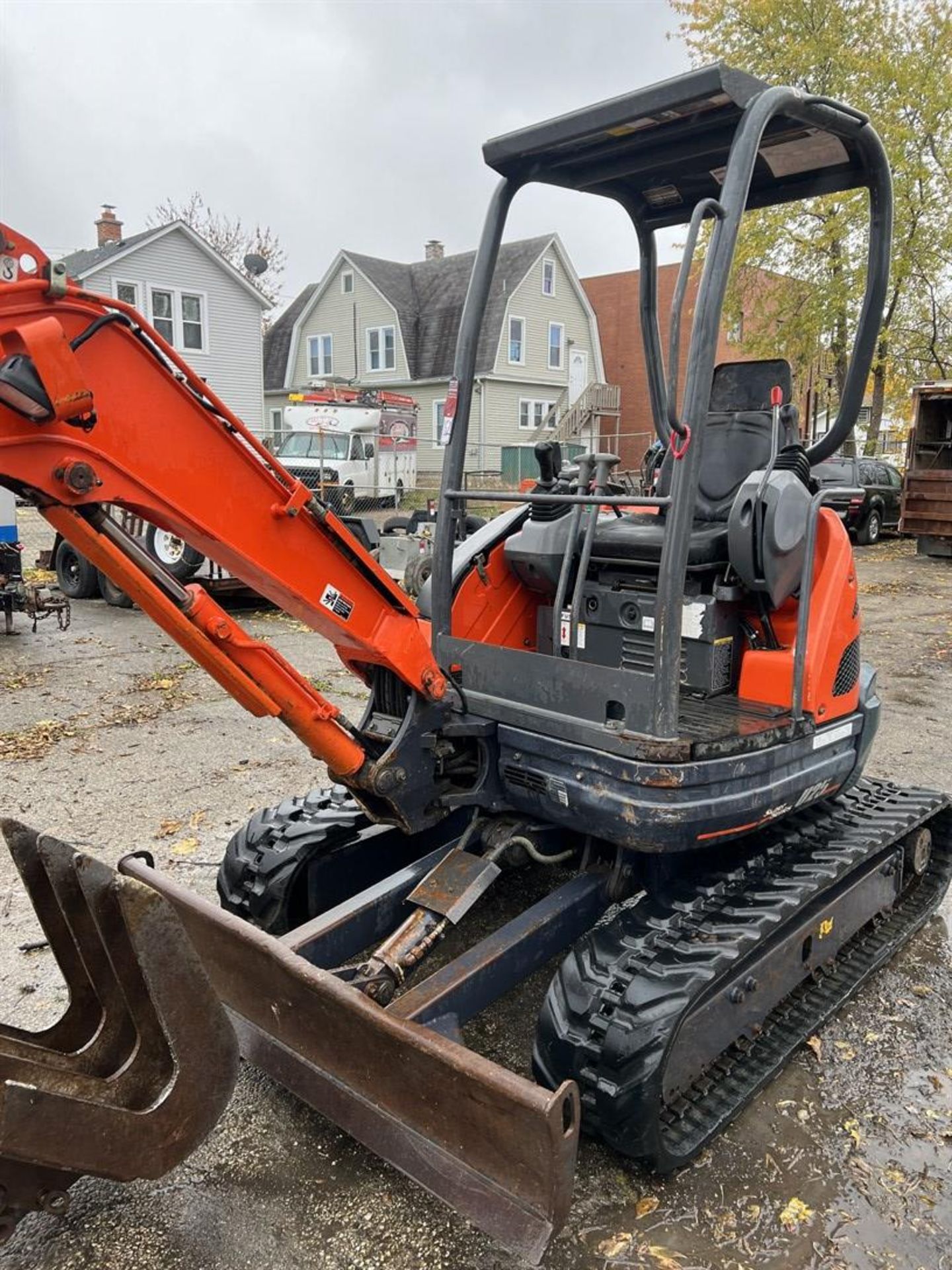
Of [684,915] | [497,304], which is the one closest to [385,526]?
[684,915]

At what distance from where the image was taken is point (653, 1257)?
2479 mm

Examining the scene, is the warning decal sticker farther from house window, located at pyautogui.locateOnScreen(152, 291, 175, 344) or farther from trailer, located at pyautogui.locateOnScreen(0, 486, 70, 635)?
house window, located at pyautogui.locateOnScreen(152, 291, 175, 344)

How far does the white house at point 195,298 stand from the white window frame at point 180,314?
0.05 feet

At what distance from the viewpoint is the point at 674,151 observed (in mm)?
3439

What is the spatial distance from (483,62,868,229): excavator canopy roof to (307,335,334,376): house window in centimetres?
3422

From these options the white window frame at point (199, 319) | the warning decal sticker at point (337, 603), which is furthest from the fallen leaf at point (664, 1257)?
the white window frame at point (199, 319)

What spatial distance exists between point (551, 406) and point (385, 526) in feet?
71.6

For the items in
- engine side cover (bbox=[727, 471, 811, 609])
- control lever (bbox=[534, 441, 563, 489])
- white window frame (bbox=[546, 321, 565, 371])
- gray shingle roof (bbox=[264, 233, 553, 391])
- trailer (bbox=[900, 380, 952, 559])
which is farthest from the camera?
white window frame (bbox=[546, 321, 565, 371])

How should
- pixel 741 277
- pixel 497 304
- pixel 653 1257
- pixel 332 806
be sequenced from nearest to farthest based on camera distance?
pixel 653 1257 → pixel 332 806 → pixel 741 277 → pixel 497 304

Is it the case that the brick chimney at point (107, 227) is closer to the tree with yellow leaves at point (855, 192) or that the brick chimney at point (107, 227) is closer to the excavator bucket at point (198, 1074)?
the tree with yellow leaves at point (855, 192)

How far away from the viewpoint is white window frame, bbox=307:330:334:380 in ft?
120

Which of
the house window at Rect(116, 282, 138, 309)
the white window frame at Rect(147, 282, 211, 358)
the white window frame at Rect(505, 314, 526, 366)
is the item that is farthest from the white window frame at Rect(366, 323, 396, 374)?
the house window at Rect(116, 282, 138, 309)

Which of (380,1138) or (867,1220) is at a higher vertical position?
(380,1138)

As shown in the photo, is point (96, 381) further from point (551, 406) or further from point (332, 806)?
point (551, 406)
